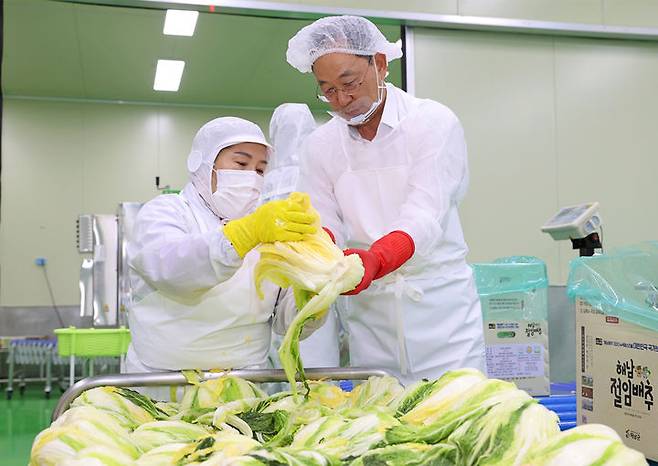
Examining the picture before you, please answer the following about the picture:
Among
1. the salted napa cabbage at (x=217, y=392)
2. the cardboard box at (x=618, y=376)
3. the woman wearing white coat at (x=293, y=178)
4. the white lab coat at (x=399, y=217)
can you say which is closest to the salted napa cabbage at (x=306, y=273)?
the salted napa cabbage at (x=217, y=392)

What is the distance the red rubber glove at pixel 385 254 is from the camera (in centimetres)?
163

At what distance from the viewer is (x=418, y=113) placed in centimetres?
206

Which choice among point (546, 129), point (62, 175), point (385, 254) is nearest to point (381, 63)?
point (385, 254)

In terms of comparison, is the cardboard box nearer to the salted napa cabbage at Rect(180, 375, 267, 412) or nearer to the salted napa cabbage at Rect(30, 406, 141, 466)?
the salted napa cabbage at Rect(180, 375, 267, 412)

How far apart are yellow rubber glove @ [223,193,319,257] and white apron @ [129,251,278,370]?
0.30 meters

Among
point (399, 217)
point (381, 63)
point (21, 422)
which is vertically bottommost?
point (21, 422)

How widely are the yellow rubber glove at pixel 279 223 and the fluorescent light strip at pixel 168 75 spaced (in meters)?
6.01

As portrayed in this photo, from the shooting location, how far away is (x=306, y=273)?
4.26 feet

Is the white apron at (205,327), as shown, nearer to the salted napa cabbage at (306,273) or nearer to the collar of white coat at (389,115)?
the salted napa cabbage at (306,273)

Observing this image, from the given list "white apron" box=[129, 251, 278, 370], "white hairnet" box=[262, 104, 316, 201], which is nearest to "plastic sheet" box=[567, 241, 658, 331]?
"white apron" box=[129, 251, 278, 370]

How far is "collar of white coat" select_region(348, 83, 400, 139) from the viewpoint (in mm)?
2045

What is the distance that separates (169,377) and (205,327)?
9.5 inches

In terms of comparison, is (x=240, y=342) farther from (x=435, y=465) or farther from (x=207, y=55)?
(x=207, y=55)

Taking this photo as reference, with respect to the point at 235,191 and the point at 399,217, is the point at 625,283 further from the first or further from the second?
the point at 235,191
